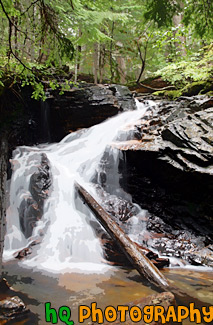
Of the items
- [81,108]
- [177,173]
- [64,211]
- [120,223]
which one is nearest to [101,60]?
[81,108]

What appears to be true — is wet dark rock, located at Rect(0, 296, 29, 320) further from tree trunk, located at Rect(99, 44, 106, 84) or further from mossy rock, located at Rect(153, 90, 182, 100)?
tree trunk, located at Rect(99, 44, 106, 84)

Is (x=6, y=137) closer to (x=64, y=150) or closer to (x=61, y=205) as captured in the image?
(x=61, y=205)

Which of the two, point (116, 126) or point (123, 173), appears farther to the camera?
point (116, 126)

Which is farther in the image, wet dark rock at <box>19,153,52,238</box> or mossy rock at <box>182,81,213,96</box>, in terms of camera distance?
mossy rock at <box>182,81,213,96</box>

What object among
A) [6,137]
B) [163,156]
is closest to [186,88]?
[163,156]

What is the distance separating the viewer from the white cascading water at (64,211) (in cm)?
493

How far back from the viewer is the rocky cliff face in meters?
6.05

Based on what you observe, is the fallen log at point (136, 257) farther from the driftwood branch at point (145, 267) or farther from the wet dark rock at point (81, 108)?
the wet dark rock at point (81, 108)

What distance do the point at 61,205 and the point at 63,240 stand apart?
1.33 meters

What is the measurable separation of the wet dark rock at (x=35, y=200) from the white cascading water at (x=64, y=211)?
0.42ft

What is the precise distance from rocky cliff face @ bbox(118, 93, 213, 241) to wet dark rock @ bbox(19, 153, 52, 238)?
Answer: 255cm

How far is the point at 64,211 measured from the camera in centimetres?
644

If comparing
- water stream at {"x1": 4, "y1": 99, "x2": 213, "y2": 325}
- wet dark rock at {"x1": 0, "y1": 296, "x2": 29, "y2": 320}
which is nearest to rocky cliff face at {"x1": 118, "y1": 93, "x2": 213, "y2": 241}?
water stream at {"x1": 4, "y1": 99, "x2": 213, "y2": 325}

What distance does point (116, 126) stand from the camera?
10.5 metres
